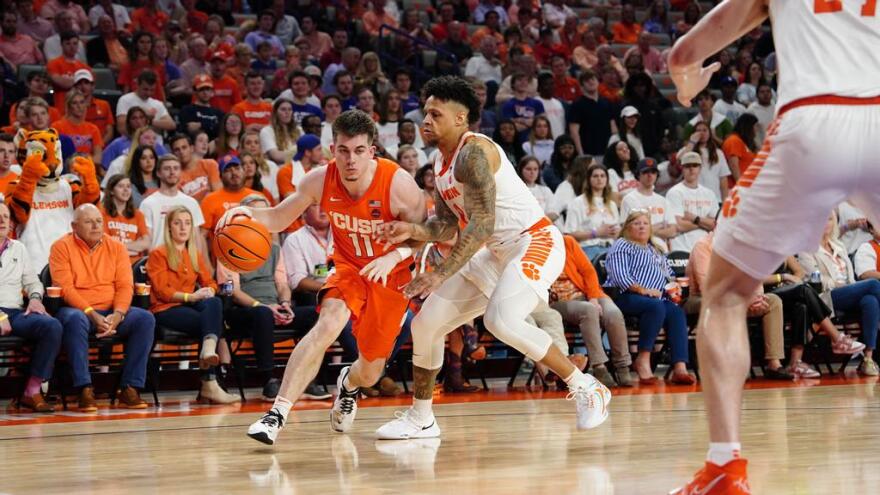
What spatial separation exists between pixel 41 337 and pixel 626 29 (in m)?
11.6

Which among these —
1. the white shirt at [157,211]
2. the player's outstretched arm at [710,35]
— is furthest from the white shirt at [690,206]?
the player's outstretched arm at [710,35]

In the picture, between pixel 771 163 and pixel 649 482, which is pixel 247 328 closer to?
pixel 649 482

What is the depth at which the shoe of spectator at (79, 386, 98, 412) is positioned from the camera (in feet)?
27.6

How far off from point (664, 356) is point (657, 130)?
4.07 meters

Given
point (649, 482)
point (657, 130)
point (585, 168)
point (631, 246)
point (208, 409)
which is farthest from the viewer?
point (657, 130)

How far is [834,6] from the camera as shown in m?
3.42

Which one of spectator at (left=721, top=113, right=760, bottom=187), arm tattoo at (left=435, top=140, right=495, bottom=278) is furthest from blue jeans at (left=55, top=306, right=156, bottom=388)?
spectator at (left=721, top=113, right=760, bottom=187)

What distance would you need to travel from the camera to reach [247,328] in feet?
30.7

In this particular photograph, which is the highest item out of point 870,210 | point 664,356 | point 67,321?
point 870,210

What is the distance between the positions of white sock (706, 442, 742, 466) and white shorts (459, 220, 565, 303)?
8.71ft

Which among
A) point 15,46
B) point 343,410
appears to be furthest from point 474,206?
point 15,46

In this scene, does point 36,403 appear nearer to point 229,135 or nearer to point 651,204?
point 229,135

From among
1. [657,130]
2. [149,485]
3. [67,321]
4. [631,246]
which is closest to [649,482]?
[149,485]

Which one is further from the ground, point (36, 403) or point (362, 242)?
point (362, 242)
